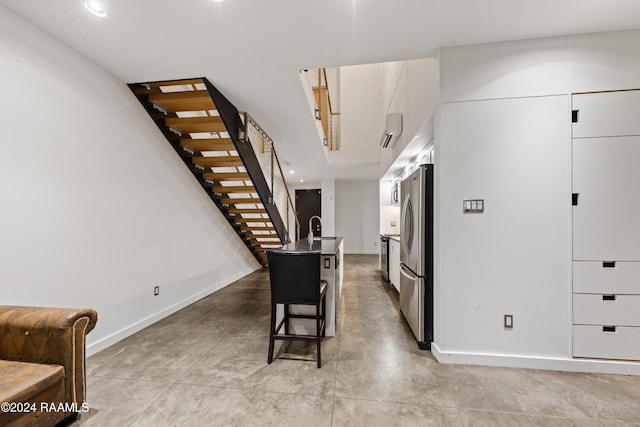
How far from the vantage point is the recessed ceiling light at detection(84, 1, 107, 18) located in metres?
1.71

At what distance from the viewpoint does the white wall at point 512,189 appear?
204cm

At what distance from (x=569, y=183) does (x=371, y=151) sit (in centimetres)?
421

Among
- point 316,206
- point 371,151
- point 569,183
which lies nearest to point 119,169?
point 569,183

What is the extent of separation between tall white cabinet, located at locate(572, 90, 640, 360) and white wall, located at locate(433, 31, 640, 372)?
84 mm

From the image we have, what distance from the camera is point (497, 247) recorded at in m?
2.12

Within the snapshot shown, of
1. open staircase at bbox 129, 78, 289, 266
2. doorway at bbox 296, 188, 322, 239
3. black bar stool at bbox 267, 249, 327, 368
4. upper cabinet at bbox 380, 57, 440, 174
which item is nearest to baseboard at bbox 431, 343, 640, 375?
black bar stool at bbox 267, 249, 327, 368

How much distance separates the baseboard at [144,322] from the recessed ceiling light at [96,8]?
8.72 feet

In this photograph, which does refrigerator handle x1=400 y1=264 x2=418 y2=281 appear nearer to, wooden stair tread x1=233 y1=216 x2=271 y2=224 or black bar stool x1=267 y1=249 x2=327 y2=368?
black bar stool x1=267 y1=249 x2=327 y2=368

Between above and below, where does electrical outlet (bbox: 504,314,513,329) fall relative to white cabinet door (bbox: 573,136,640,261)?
below

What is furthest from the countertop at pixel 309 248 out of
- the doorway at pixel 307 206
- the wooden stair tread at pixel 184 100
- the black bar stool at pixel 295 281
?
the doorway at pixel 307 206

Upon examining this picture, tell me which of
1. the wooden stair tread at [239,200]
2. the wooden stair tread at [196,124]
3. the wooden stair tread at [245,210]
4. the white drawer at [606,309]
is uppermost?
the wooden stair tread at [196,124]

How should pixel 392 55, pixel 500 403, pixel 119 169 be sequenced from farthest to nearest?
pixel 119 169, pixel 392 55, pixel 500 403

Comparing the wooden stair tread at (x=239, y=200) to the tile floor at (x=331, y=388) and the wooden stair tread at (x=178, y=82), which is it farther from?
the tile floor at (x=331, y=388)

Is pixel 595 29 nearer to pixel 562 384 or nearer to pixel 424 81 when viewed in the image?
pixel 424 81
